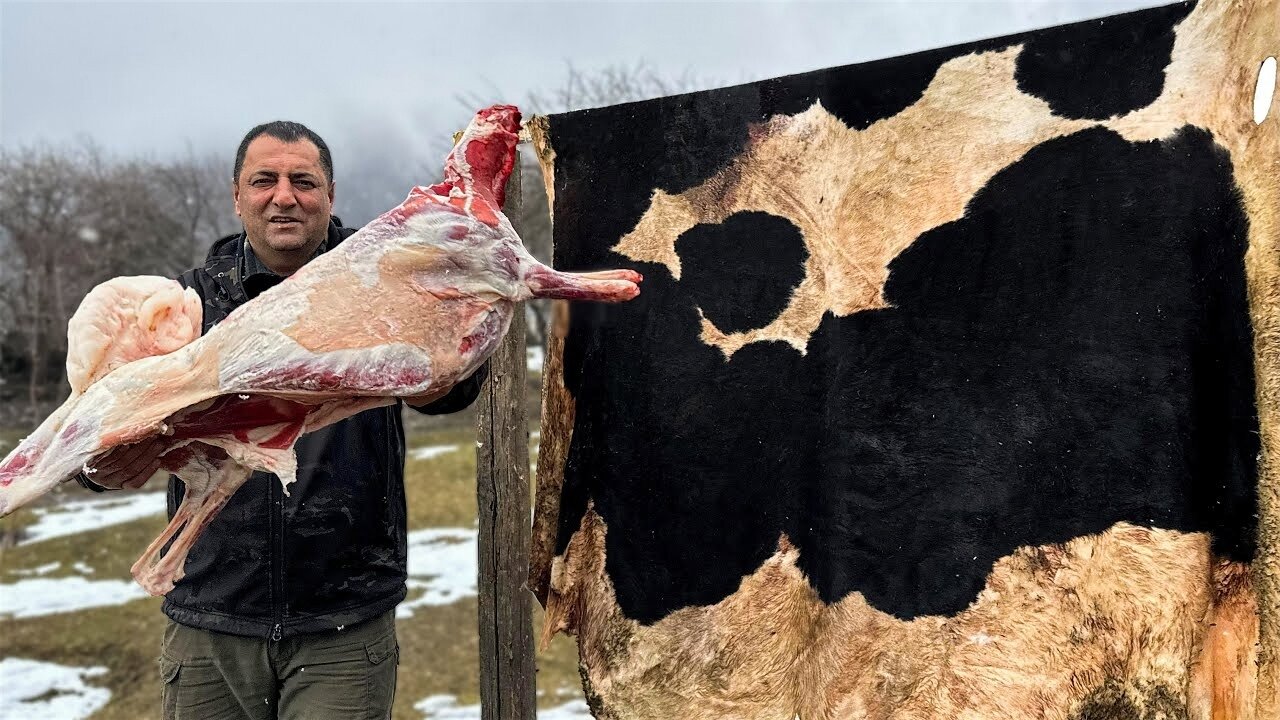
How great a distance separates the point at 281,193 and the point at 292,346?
540 millimetres

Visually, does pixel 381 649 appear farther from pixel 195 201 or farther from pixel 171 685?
pixel 195 201

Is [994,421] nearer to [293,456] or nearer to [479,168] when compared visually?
[479,168]

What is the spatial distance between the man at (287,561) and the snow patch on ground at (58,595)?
524 centimetres

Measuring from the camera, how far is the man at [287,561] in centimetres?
192

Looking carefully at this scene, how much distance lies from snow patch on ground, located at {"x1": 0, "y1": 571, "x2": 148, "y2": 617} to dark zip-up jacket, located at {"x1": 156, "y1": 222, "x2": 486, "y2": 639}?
5.28 meters

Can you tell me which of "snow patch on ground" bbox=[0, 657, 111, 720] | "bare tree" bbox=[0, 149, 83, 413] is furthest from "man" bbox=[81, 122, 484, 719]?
"bare tree" bbox=[0, 149, 83, 413]

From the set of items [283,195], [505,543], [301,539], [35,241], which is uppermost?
[35,241]

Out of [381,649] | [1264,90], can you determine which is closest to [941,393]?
[1264,90]

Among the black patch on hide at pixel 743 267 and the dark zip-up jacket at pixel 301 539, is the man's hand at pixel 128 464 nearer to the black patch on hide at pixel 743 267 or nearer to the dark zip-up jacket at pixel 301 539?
the dark zip-up jacket at pixel 301 539

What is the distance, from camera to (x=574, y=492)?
207 cm

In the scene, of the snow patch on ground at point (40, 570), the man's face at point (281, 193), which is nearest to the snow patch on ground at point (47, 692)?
the snow patch on ground at point (40, 570)

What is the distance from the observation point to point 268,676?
196 centimetres

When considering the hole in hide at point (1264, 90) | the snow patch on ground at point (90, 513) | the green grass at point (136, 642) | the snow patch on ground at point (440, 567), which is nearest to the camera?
the hole in hide at point (1264, 90)

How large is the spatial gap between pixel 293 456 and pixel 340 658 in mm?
630
